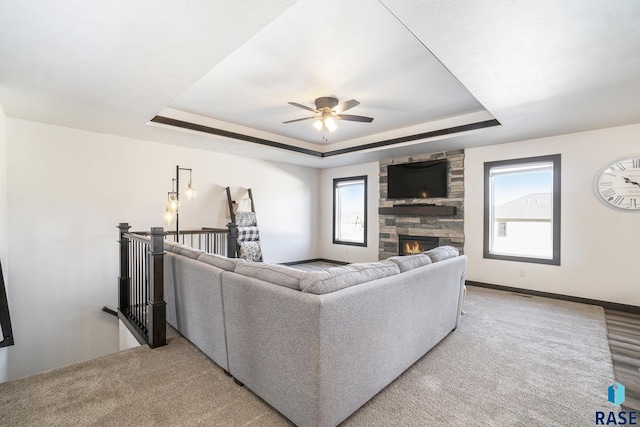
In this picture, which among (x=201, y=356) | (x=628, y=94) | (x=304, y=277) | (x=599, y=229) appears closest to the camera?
(x=304, y=277)

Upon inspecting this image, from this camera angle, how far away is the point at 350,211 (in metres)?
7.16

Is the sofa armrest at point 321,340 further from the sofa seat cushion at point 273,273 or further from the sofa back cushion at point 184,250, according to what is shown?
the sofa back cushion at point 184,250

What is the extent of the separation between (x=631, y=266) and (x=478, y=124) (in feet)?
8.97

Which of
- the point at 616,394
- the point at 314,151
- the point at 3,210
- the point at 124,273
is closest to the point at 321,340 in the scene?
the point at 616,394

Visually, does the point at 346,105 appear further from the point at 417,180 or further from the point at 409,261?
the point at 417,180

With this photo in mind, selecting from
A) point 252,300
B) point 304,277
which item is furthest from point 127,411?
point 304,277

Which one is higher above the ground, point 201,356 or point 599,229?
point 599,229

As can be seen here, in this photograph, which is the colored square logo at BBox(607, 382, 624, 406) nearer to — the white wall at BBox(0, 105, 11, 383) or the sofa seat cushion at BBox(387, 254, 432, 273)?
the sofa seat cushion at BBox(387, 254, 432, 273)

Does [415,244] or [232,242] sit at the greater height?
[232,242]

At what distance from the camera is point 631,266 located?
385 centimetres

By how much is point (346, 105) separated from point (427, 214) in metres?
3.14

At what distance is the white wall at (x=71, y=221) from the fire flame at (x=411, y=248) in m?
4.24

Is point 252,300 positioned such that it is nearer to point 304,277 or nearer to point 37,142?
point 304,277

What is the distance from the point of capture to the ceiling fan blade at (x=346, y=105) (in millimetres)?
3264
